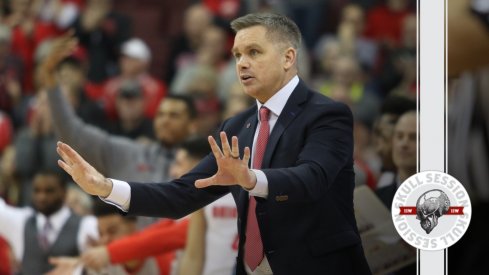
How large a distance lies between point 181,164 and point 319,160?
5.24 feet

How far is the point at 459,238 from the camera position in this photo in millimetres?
2867

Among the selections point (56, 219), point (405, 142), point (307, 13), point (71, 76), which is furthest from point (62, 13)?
point (405, 142)

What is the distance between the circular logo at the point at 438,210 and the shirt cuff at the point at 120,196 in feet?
2.53

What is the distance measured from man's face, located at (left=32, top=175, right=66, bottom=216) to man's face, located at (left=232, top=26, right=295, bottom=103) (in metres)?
2.07

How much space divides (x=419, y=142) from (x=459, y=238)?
0.28m

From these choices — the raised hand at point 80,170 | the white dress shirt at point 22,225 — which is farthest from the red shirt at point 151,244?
the raised hand at point 80,170

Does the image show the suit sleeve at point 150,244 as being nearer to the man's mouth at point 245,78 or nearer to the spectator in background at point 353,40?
the spectator in background at point 353,40

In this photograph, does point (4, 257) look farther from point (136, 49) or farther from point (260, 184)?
point (260, 184)

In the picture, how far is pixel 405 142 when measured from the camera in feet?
10.2

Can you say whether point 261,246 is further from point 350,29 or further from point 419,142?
point 350,29

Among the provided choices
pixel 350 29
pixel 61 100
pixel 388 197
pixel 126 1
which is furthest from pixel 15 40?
pixel 388 197

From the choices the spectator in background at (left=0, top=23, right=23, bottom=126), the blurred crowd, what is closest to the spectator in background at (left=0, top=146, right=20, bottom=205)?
the blurred crowd

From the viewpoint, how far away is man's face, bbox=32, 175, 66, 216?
461cm

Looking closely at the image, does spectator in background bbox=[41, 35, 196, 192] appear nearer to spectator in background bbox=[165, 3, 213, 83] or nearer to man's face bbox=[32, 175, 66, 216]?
man's face bbox=[32, 175, 66, 216]
